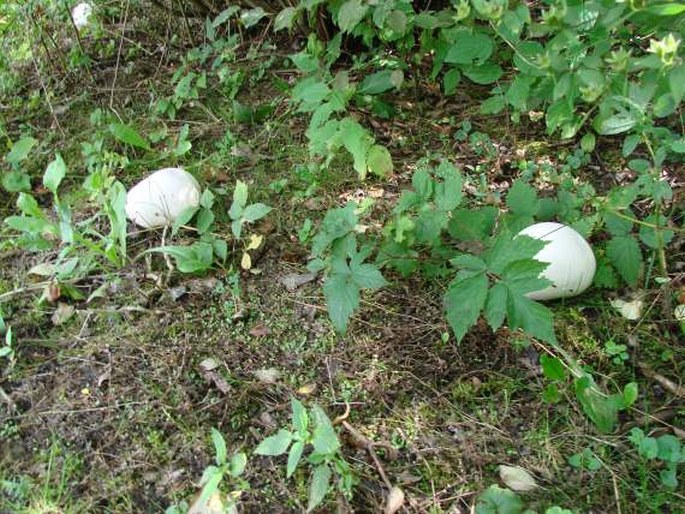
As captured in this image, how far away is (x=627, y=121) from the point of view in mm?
1747

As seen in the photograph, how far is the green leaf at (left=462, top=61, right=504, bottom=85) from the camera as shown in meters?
2.29

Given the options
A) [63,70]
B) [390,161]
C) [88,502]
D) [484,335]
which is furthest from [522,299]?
[63,70]

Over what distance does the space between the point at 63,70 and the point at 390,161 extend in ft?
6.26

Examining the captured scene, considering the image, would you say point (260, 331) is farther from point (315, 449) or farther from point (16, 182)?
point (16, 182)

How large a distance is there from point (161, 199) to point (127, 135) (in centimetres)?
53

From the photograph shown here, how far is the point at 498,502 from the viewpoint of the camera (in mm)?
1568

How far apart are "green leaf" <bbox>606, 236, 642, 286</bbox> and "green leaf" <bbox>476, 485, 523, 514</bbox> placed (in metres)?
0.77

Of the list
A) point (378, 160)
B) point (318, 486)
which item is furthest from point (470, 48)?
point (318, 486)

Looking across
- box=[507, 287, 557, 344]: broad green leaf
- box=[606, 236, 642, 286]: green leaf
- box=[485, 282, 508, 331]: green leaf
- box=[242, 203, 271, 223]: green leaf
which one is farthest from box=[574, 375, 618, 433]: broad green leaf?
box=[242, 203, 271, 223]: green leaf

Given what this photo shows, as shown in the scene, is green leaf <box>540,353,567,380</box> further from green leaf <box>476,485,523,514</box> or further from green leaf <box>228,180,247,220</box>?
green leaf <box>228,180,247,220</box>

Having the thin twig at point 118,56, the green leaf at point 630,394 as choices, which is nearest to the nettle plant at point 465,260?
the green leaf at point 630,394

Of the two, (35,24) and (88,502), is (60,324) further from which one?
(35,24)

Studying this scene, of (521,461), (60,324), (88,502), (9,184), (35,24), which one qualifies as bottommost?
(521,461)

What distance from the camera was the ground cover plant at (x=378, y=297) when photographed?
65.0 inches
